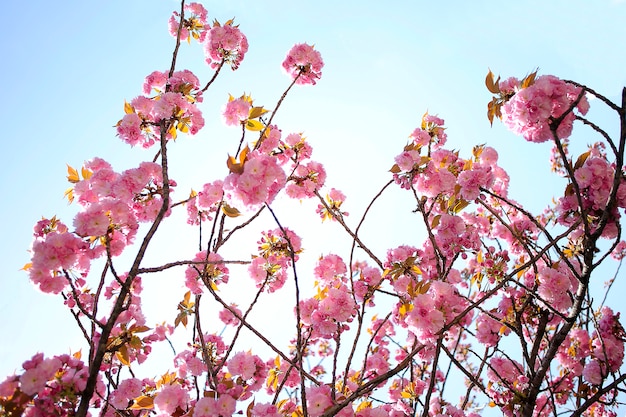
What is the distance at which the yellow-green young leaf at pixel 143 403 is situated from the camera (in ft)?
7.90

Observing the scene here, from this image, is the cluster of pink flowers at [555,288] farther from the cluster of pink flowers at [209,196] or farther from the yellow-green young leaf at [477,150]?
the cluster of pink flowers at [209,196]

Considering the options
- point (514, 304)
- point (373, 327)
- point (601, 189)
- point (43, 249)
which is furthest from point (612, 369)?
point (43, 249)

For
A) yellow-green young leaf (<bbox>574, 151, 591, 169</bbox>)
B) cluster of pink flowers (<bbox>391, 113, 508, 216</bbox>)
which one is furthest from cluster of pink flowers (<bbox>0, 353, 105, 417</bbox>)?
yellow-green young leaf (<bbox>574, 151, 591, 169</bbox>)

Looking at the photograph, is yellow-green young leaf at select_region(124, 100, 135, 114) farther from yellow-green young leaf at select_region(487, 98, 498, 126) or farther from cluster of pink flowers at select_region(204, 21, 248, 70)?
yellow-green young leaf at select_region(487, 98, 498, 126)

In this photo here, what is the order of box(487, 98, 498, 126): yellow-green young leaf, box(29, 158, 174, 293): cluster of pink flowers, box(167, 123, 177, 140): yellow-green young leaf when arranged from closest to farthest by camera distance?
box(29, 158, 174, 293): cluster of pink flowers → box(487, 98, 498, 126): yellow-green young leaf → box(167, 123, 177, 140): yellow-green young leaf

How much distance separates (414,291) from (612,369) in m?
1.45

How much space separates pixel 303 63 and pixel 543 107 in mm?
2204

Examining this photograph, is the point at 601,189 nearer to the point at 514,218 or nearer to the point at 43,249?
the point at 514,218

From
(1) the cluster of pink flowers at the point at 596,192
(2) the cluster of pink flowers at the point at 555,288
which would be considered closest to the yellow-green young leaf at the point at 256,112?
(1) the cluster of pink flowers at the point at 596,192

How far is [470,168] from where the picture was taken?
319 centimetres

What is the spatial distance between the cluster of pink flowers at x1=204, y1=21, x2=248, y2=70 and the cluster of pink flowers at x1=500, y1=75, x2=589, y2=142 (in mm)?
2349

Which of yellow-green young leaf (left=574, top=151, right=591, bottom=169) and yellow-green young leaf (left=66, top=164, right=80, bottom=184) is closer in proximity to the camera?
yellow-green young leaf (left=574, top=151, right=591, bottom=169)

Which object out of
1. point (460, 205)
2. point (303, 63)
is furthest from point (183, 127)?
point (460, 205)

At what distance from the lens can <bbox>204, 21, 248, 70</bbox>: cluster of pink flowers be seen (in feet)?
11.8
